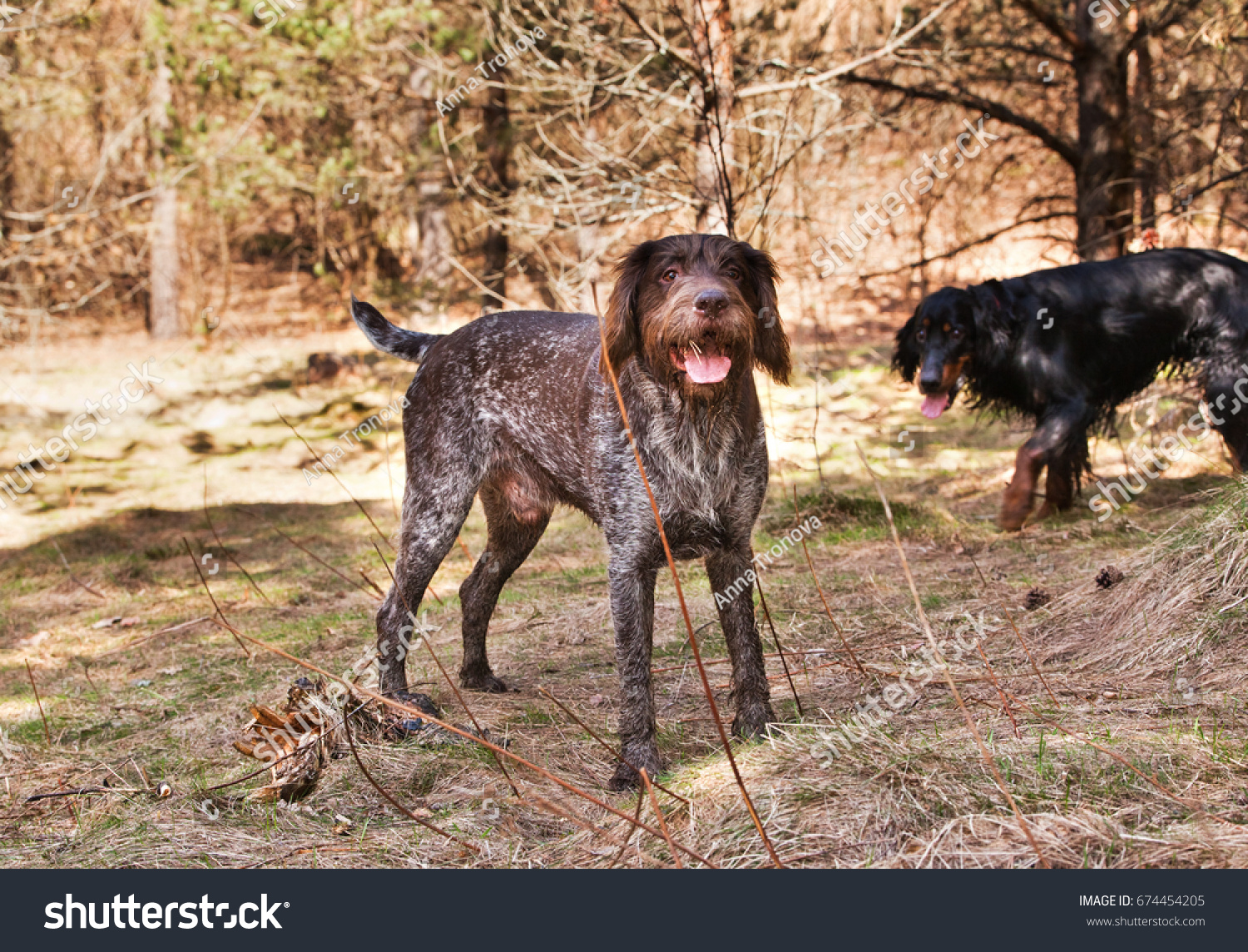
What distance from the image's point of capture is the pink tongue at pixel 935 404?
7117mm

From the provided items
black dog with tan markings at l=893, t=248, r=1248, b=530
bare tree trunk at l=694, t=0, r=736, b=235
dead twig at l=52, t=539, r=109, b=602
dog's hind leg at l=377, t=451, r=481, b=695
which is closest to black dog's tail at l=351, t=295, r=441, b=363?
dog's hind leg at l=377, t=451, r=481, b=695

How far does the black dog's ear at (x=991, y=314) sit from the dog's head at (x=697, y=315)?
3753mm

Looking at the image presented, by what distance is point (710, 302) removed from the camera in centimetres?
341

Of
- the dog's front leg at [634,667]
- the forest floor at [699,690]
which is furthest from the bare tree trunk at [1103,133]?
the dog's front leg at [634,667]

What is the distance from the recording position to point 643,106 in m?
8.73

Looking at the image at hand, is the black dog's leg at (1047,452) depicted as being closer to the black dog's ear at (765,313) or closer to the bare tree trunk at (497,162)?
the black dog's ear at (765,313)

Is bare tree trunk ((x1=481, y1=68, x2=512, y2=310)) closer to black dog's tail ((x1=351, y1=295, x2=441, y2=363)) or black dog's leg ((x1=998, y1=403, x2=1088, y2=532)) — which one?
black dog's leg ((x1=998, y1=403, x2=1088, y2=532))

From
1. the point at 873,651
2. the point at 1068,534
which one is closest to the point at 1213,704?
the point at 873,651

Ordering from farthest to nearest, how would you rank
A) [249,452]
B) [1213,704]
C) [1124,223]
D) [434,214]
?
[434,214], [249,452], [1124,223], [1213,704]

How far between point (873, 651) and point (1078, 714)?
1.21m

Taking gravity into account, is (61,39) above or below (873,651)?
above

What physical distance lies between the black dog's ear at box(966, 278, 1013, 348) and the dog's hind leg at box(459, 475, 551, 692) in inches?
147

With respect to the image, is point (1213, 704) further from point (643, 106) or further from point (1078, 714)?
point (643, 106)
